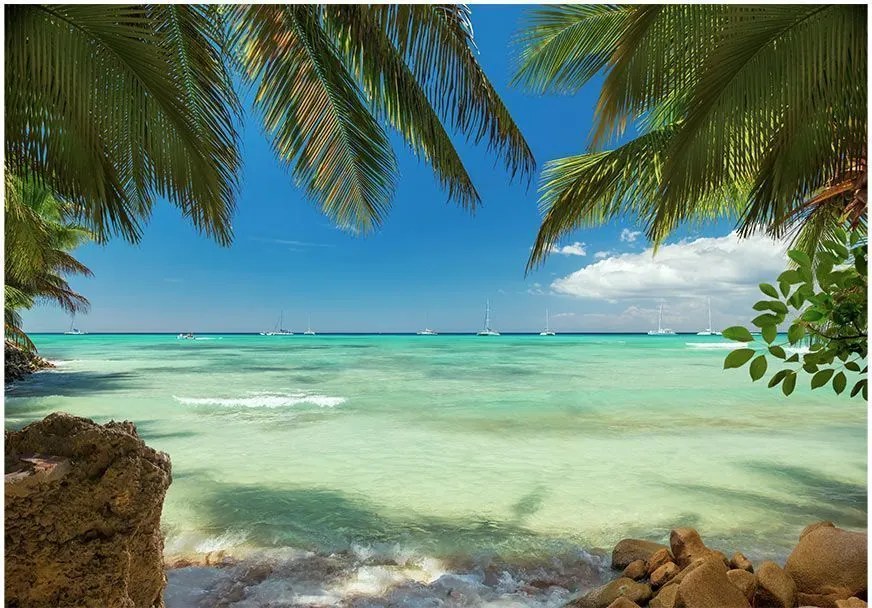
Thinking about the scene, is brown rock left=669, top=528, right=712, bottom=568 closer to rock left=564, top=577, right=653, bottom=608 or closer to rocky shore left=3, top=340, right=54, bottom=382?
rock left=564, top=577, right=653, bottom=608

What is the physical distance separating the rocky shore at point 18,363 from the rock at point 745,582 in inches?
576

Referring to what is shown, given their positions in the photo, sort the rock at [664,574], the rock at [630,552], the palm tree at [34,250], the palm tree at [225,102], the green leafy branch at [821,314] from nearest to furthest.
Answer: the green leafy branch at [821,314] < the palm tree at [225,102] < the rock at [664,574] < the rock at [630,552] < the palm tree at [34,250]

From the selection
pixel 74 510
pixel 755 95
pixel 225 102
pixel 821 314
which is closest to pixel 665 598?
pixel 821 314

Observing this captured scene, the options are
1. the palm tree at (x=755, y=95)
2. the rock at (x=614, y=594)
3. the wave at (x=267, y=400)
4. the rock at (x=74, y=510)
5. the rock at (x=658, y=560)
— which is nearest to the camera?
the rock at (x=74, y=510)

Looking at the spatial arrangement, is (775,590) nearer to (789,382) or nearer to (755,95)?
(789,382)

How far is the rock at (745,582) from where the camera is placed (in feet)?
7.45

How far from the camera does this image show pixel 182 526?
3.63 meters

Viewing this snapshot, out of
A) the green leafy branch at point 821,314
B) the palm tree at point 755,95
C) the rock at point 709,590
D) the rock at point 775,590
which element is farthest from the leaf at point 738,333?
the rock at point 775,590

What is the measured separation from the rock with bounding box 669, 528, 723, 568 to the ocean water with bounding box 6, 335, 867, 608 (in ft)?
1.32

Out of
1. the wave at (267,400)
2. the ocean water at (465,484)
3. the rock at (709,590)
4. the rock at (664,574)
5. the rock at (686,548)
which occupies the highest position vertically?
the rock at (709,590)

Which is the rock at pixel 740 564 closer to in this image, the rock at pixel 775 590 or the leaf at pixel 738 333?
the rock at pixel 775 590

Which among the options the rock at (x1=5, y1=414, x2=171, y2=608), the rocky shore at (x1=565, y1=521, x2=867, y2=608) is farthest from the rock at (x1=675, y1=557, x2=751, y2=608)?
the rock at (x1=5, y1=414, x2=171, y2=608)

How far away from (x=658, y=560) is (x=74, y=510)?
2520 millimetres

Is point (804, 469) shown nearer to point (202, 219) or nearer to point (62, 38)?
point (202, 219)
